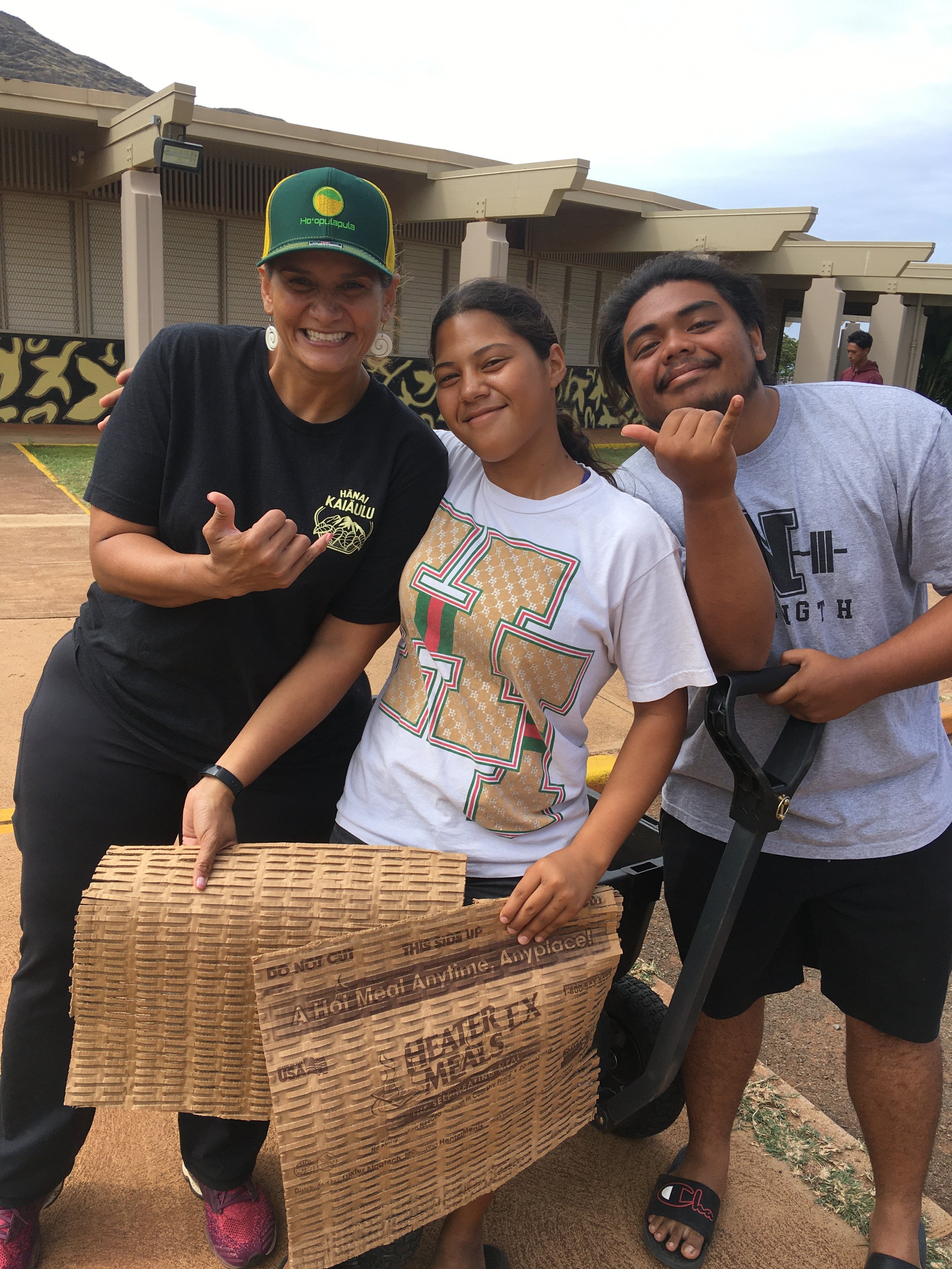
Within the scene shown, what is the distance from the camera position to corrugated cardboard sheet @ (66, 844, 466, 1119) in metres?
1.67

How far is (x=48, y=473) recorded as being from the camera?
11.0 m

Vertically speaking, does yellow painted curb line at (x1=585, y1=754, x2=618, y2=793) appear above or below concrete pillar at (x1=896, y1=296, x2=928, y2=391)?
below

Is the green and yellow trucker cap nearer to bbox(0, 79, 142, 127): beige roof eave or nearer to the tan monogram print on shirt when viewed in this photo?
the tan monogram print on shirt

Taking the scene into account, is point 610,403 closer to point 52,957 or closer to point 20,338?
point 52,957

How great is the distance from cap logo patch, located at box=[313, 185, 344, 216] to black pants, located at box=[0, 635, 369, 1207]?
40.8 inches

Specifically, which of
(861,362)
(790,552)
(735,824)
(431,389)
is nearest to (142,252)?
(431,389)

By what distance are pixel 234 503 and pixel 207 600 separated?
0.20 metres

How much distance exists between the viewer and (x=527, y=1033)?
170 cm

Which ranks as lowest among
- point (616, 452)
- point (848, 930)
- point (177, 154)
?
point (616, 452)

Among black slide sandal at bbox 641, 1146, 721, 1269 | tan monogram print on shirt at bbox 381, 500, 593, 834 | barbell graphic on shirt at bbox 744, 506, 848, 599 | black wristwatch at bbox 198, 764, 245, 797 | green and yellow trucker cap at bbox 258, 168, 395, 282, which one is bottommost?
black slide sandal at bbox 641, 1146, 721, 1269

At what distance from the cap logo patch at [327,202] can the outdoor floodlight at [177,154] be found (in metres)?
11.3

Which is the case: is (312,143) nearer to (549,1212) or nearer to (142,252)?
(142,252)

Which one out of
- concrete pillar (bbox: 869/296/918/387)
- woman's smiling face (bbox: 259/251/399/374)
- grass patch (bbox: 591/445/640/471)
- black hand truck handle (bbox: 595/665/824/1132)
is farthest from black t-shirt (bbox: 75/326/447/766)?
concrete pillar (bbox: 869/296/918/387)

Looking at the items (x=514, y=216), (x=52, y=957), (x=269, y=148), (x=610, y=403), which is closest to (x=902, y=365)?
(x=514, y=216)
